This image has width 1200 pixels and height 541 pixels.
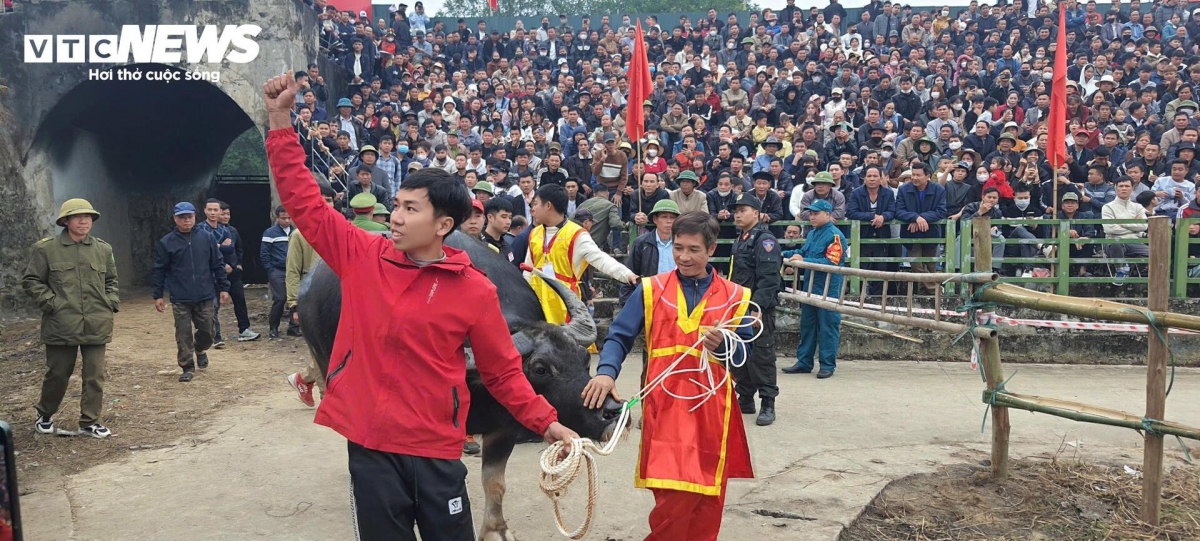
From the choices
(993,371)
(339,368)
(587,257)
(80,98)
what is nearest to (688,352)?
(339,368)

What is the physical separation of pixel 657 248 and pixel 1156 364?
13.2 ft

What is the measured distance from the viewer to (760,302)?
6336 mm

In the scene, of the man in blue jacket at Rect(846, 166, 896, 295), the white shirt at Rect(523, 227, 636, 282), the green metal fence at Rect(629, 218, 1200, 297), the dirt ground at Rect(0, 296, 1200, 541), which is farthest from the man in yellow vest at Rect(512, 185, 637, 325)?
the man in blue jacket at Rect(846, 166, 896, 295)

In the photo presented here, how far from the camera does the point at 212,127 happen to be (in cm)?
1625

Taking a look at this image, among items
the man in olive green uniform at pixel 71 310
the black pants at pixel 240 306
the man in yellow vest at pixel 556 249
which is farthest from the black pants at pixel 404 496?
the black pants at pixel 240 306

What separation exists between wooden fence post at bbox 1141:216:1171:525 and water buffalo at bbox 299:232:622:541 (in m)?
2.67

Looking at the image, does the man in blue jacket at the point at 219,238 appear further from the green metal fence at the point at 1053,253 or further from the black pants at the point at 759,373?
the black pants at the point at 759,373

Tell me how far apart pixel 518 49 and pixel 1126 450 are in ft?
46.8

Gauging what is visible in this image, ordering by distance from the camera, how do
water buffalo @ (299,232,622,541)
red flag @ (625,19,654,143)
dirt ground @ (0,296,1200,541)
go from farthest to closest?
red flag @ (625,19,654,143) < dirt ground @ (0,296,1200,541) < water buffalo @ (299,232,622,541)

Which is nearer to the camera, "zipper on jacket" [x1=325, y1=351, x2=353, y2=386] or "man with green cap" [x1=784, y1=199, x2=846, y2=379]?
"zipper on jacket" [x1=325, y1=351, x2=353, y2=386]

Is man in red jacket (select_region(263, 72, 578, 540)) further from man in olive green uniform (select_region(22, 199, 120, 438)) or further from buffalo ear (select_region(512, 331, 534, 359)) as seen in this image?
man in olive green uniform (select_region(22, 199, 120, 438))

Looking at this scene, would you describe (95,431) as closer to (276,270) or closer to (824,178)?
(276,270)

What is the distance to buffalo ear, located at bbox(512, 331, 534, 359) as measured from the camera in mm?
3617

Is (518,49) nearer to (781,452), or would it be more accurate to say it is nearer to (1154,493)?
(781,452)
